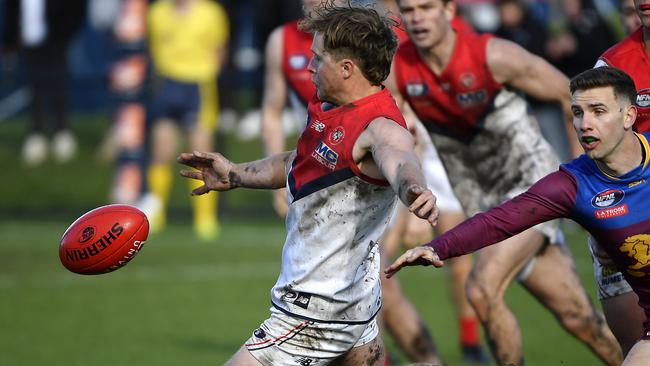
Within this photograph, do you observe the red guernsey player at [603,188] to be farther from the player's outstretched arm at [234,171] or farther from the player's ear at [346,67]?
the player's outstretched arm at [234,171]

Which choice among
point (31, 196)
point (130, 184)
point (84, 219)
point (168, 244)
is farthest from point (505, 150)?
point (31, 196)

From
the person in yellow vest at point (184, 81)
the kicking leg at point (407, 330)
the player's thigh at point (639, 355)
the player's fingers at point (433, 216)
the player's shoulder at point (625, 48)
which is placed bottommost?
the person in yellow vest at point (184, 81)

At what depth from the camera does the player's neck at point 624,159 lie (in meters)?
5.66

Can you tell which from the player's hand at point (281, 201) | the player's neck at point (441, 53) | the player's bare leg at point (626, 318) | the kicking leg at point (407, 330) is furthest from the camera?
the player's hand at point (281, 201)

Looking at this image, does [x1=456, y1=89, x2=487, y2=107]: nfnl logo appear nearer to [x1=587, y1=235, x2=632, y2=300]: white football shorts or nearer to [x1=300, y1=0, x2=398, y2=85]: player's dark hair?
[x1=587, y1=235, x2=632, y2=300]: white football shorts

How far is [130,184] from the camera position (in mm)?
17781

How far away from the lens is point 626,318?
20.9 ft

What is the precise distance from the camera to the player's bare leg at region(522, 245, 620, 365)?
Answer: 285 inches

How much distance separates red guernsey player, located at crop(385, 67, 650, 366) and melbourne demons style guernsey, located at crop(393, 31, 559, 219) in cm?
171

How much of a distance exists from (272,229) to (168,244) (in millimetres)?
1861

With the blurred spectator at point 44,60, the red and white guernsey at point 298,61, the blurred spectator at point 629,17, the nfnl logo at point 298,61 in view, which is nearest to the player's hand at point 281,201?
the red and white guernsey at point 298,61

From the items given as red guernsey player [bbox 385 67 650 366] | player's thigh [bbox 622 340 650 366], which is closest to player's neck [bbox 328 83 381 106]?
red guernsey player [bbox 385 67 650 366]

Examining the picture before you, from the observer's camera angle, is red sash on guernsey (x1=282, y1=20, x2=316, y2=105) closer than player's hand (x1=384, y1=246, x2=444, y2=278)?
No

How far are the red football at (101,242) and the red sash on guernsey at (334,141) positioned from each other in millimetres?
895
